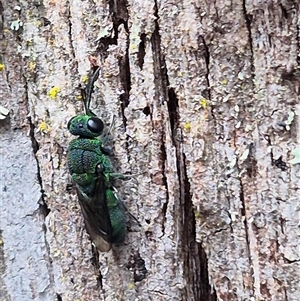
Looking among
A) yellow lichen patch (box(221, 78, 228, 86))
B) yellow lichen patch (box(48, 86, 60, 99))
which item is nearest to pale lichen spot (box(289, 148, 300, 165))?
yellow lichen patch (box(221, 78, 228, 86))

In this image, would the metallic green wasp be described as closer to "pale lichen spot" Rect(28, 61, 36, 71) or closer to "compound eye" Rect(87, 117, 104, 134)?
"compound eye" Rect(87, 117, 104, 134)

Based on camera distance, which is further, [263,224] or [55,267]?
[55,267]

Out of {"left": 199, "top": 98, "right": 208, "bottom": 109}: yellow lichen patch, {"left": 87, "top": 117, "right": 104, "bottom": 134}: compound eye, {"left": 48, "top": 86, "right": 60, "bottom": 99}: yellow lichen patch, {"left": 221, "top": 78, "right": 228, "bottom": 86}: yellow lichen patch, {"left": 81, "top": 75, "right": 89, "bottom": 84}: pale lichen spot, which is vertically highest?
{"left": 81, "top": 75, "right": 89, "bottom": 84}: pale lichen spot

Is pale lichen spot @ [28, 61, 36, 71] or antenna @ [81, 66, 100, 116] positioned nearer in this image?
antenna @ [81, 66, 100, 116]

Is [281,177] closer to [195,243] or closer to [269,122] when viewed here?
[269,122]

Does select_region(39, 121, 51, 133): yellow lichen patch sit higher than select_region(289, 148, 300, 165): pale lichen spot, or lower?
higher

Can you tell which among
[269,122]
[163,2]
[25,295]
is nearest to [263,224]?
[269,122]

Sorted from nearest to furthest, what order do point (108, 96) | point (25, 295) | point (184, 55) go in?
point (184, 55) < point (108, 96) < point (25, 295)
